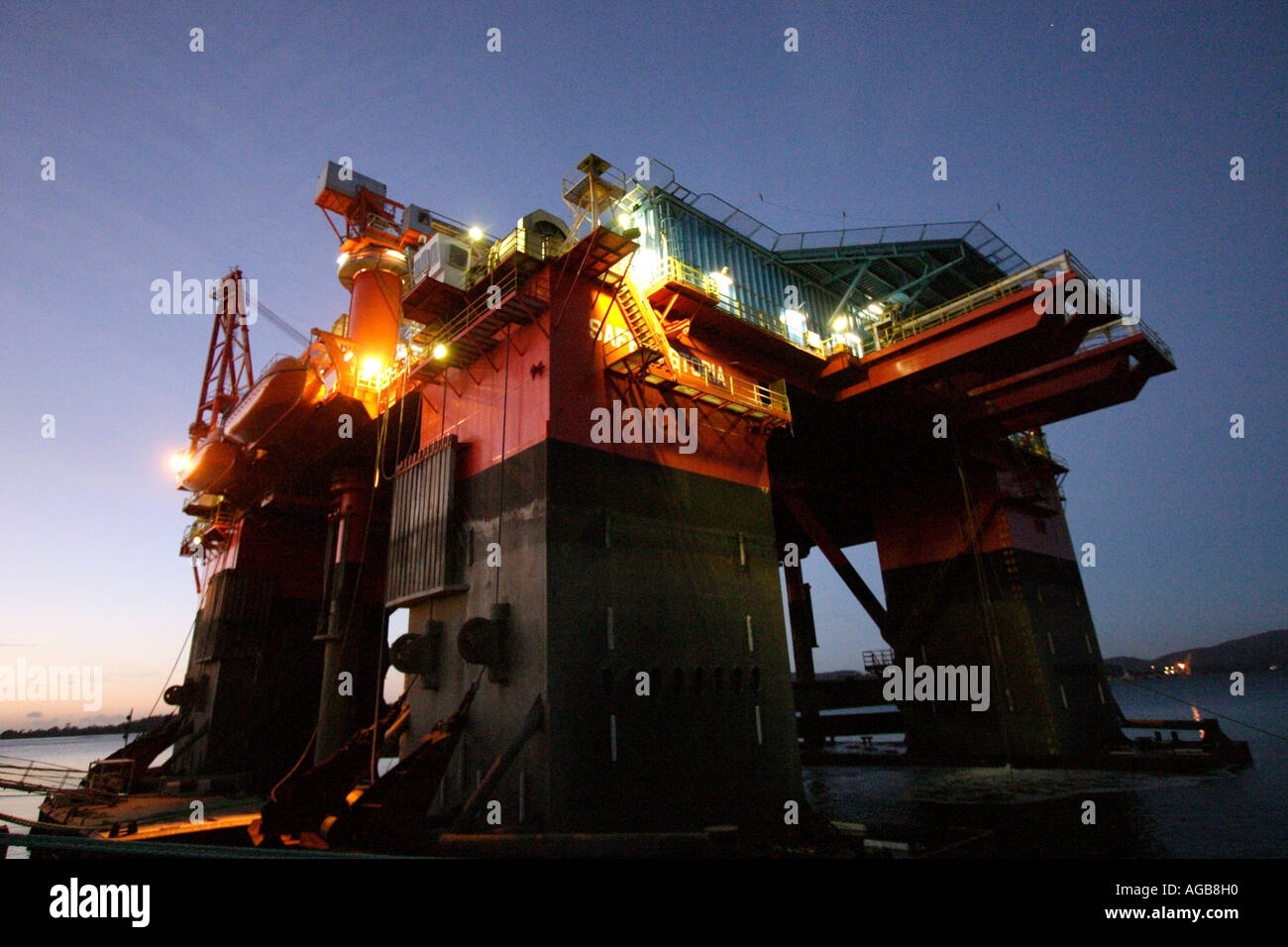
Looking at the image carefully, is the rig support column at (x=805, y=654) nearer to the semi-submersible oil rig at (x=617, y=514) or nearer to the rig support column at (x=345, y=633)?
the semi-submersible oil rig at (x=617, y=514)

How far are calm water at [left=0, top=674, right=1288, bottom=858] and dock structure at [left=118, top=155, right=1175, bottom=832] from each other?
310 centimetres

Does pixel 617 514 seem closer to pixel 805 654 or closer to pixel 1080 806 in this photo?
pixel 1080 806

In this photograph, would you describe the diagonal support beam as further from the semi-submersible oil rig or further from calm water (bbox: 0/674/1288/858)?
calm water (bbox: 0/674/1288/858)

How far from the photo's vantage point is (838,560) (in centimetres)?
3281

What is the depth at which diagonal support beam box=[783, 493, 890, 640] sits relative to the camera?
1239 inches

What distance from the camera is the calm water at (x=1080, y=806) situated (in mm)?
17734

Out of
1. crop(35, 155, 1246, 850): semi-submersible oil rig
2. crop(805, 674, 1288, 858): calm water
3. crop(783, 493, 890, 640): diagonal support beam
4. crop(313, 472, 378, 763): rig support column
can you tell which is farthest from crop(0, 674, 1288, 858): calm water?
crop(313, 472, 378, 763): rig support column

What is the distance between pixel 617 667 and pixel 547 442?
5.94 m

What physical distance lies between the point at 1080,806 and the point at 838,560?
13579 mm

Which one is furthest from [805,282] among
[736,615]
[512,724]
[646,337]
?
[512,724]

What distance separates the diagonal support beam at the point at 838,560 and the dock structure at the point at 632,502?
0.26 meters

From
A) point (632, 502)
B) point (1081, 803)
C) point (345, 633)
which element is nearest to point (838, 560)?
point (1081, 803)
